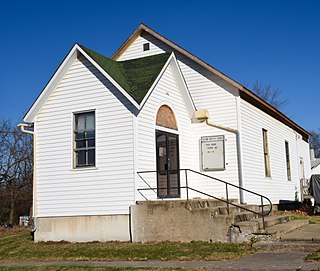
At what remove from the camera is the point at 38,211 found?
53.6 feet

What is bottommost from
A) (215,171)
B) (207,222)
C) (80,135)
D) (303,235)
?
(303,235)

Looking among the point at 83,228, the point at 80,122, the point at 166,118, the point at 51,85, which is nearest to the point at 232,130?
the point at 166,118

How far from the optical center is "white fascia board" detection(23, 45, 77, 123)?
52.9 feet

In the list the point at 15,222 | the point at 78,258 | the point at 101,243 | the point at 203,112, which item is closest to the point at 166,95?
the point at 203,112

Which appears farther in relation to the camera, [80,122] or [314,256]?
[80,122]

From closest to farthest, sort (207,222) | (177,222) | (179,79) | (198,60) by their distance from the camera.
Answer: (207,222), (177,222), (179,79), (198,60)

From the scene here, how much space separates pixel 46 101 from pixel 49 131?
1.12 metres

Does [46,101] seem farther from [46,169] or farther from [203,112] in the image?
[203,112]

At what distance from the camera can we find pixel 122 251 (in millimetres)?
12797

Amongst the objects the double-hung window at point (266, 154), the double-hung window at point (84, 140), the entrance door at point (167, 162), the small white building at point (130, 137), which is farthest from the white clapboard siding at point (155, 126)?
the double-hung window at point (266, 154)

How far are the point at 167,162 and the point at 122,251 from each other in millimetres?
4876

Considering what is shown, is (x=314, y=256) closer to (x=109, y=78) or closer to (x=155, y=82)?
(x=155, y=82)

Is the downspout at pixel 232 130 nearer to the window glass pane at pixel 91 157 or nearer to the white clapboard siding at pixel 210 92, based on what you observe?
the white clapboard siding at pixel 210 92

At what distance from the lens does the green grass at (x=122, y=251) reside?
11484 mm
